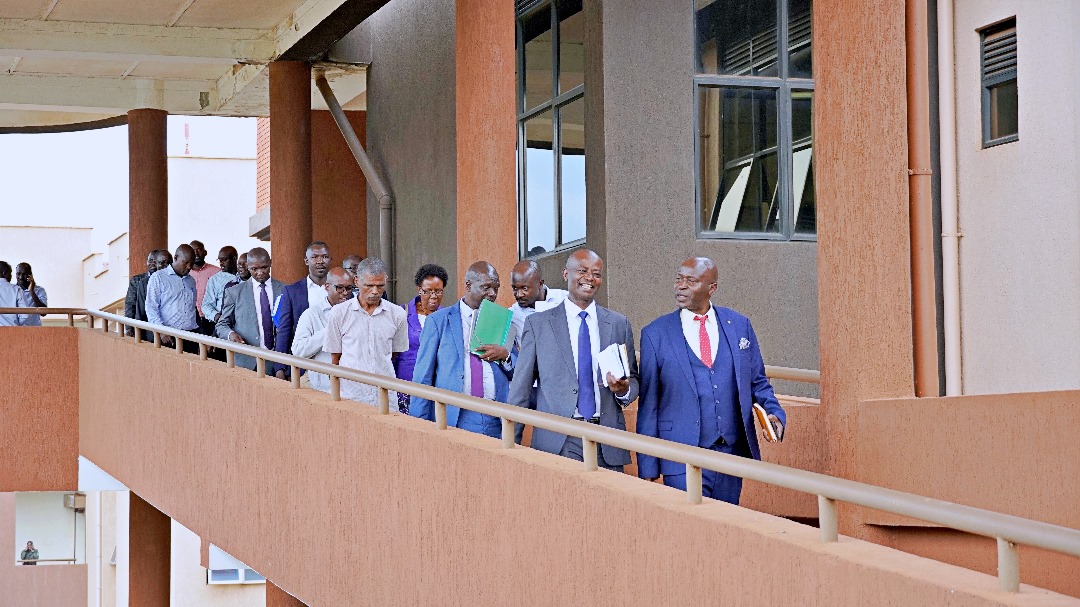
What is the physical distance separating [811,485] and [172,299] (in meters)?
10.2

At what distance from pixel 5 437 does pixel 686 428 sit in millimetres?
12806

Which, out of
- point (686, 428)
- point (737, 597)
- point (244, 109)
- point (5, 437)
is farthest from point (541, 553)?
point (244, 109)

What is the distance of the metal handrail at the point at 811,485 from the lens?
3.99 meters

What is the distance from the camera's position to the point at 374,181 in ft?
65.5

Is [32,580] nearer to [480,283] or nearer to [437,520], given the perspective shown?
[480,283]

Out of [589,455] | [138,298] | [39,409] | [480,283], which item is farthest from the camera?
[39,409]

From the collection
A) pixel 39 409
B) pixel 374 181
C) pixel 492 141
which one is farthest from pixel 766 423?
pixel 374 181

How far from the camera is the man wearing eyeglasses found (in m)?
10.2

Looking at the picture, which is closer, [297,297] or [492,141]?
[297,297]

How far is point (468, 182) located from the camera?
39.0ft

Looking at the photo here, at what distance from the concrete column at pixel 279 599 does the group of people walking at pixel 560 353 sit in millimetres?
2858

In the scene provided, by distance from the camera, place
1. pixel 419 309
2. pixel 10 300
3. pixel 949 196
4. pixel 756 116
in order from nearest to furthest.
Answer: pixel 419 309
pixel 949 196
pixel 756 116
pixel 10 300

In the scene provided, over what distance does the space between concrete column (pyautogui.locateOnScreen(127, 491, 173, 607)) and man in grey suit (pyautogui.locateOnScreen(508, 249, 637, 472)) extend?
11932mm

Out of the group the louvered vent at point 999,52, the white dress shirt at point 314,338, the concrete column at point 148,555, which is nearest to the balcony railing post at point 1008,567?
the white dress shirt at point 314,338
